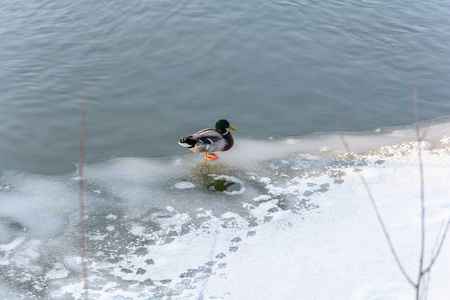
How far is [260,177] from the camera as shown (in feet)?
18.1

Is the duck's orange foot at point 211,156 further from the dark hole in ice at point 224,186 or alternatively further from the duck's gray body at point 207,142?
the dark hole in ice at point 224,186

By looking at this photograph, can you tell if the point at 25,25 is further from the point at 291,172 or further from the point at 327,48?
the point at 291,172

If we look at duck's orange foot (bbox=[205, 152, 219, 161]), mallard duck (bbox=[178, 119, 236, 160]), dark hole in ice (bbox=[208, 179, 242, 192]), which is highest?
mallard duck (bbox=[178, 119, 236, 160])

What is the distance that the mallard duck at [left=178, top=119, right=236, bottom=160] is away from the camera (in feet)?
18.8

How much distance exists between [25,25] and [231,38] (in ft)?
13.5

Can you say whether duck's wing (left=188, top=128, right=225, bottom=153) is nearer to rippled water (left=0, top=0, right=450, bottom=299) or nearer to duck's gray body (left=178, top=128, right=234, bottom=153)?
duck's gray body (left=178, top=128, right=234, bottom=153)

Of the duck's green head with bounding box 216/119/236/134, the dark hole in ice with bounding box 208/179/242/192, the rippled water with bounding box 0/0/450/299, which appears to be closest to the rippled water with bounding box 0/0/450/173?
the rippled water with bounding box 0/0/450/299

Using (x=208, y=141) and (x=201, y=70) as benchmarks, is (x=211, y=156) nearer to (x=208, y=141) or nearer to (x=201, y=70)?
(x=208, y=141)

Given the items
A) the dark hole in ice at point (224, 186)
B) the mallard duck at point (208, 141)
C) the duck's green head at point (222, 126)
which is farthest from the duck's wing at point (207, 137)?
the dark hole in ice at point (224, 186)

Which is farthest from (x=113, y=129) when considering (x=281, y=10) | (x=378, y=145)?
(x=281, y=10)

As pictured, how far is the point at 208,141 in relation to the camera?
5738 millimetres

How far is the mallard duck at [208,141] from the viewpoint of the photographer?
5.74 m

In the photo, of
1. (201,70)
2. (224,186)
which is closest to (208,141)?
(224,186)

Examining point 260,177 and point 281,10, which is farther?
point 281,10
